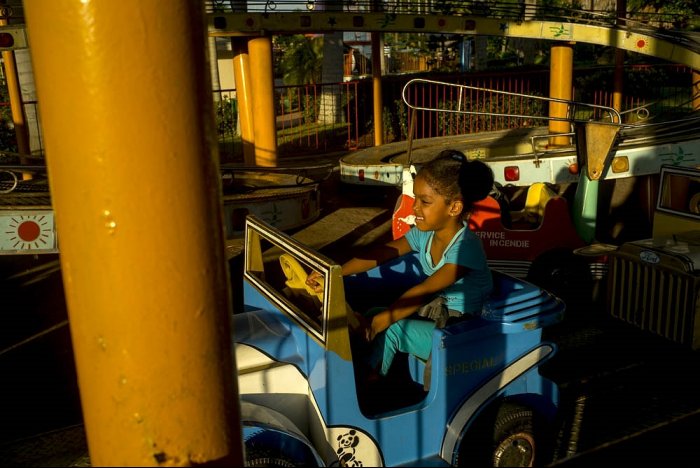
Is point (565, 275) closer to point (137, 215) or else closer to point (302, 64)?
point (137, 215)

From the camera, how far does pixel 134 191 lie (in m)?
1.01

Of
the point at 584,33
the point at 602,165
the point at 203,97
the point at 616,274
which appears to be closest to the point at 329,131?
the point at 584,33

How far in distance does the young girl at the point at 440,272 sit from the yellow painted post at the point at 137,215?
1792 mm

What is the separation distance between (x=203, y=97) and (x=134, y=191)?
184mm

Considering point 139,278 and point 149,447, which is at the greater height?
point 139,278

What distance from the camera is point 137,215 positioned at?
39.9 inches

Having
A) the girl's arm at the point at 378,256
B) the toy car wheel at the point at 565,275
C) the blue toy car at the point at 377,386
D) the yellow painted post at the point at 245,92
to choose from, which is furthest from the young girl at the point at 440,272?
the yellow painted post at the point at 245,92

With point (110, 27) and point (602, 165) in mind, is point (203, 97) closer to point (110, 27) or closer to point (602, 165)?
point (110, 27)

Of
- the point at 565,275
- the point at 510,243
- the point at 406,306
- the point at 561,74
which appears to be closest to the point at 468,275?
the point at 406,306

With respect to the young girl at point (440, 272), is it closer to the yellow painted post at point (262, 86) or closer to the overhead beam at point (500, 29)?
the yellow painted post at point (262, 86)

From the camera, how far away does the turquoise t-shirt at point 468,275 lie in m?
2.99

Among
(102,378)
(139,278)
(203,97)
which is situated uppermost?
(203,97)

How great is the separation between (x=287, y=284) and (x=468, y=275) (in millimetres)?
829

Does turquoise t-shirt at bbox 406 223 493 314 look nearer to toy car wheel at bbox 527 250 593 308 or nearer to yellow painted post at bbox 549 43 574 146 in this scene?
toy car wheel at bbox 527 250 593 308
